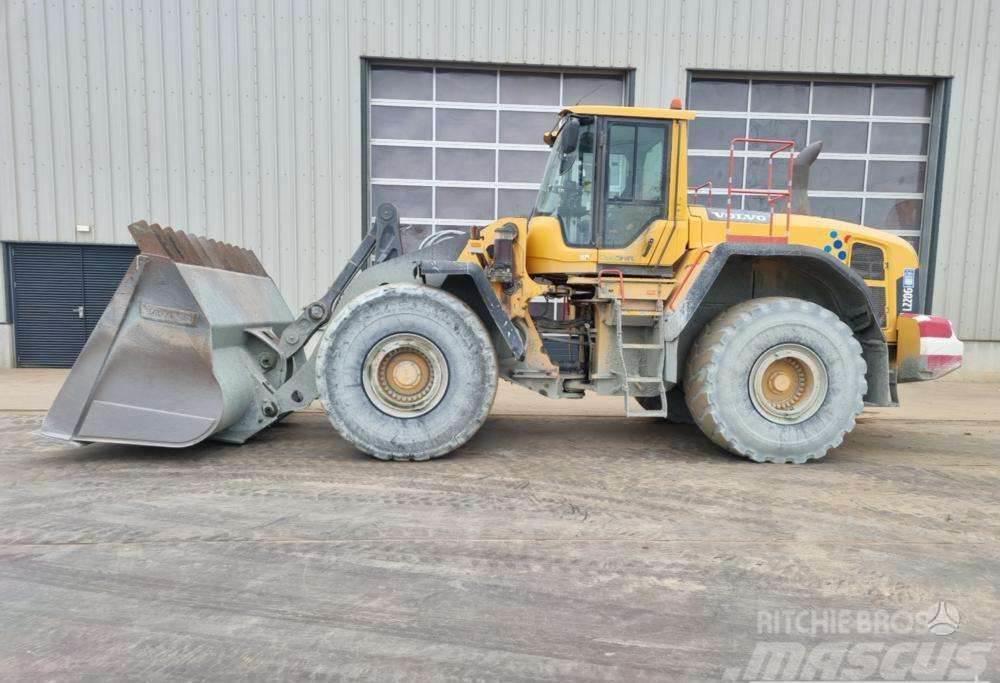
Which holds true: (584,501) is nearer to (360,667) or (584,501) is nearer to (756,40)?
(360,667)

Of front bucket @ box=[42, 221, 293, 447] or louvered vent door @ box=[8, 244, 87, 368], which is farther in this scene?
louvered vent door @ box=[8, 244, 87, 368]

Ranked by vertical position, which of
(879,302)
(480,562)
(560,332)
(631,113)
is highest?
(631,113)

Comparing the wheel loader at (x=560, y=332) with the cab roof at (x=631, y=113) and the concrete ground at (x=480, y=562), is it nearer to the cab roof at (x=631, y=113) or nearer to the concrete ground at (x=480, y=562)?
the cab roof at (x=631, y=113)

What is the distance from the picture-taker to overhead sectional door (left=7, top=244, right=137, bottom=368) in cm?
906

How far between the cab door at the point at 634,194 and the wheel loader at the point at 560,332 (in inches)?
0.6

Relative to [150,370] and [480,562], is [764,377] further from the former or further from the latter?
[150,370]

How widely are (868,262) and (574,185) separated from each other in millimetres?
2512

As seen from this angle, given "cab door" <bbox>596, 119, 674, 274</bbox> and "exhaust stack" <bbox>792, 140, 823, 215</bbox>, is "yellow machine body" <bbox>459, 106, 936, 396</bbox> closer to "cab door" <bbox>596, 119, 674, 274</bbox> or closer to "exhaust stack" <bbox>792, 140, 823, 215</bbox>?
"cab door" <bbox>596, 119, 674, 274</bbox>

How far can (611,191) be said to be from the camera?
465 cm

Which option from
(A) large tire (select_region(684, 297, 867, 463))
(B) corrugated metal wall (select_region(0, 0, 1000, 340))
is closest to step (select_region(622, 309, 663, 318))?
(A) large tire (select_region(684, 297, 867, 463))

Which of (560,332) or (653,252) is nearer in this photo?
(653,252)

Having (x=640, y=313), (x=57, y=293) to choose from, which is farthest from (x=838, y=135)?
(x=57, y=293)

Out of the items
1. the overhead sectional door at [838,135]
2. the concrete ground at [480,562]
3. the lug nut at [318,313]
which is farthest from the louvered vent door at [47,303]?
the overhead sectional door at [838,135]

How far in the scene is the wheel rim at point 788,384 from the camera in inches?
174
